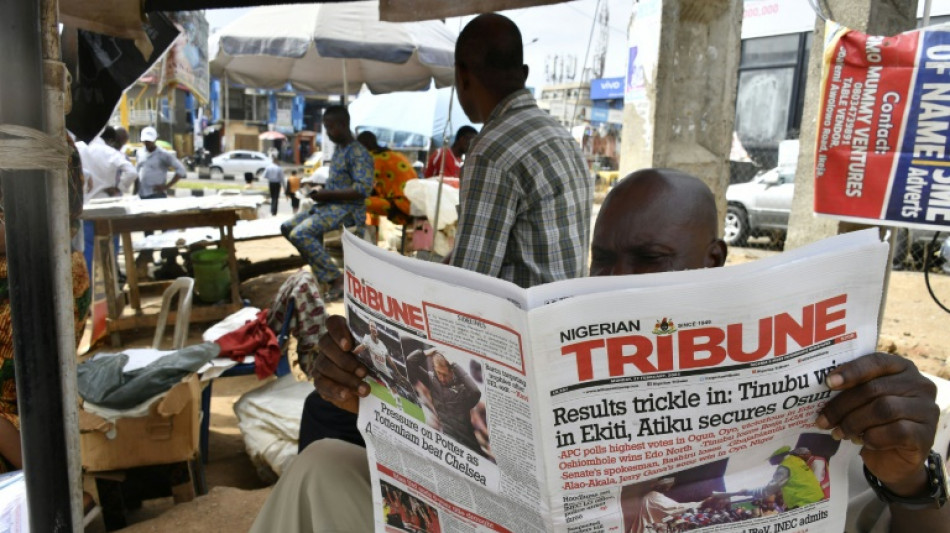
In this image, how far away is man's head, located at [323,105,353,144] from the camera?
5.96 metres

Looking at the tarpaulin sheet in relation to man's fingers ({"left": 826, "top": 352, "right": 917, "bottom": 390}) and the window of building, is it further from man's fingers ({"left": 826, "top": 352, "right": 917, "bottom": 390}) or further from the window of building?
the window of building

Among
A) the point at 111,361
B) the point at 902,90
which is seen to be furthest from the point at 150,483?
the point at 902,90

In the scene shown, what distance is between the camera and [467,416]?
1.02 metres

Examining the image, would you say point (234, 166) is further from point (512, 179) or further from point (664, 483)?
point (664, 483)

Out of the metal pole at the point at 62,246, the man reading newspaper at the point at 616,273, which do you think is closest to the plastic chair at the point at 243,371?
the man reading newspaper at the point at 616,273

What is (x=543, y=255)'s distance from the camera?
6.79 feet

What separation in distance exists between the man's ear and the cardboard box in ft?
7.20

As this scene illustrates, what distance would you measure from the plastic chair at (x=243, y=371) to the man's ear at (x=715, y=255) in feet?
8.48

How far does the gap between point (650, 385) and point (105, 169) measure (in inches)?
295

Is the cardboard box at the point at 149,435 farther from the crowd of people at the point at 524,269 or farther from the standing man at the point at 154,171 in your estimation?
the standing man at the point at 154,171

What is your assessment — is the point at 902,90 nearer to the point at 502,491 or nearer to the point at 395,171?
the point at 502,491

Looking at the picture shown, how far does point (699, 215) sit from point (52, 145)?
1187 millimetres

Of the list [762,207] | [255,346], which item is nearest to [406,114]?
[762,207]

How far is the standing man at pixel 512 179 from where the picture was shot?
1990mm
